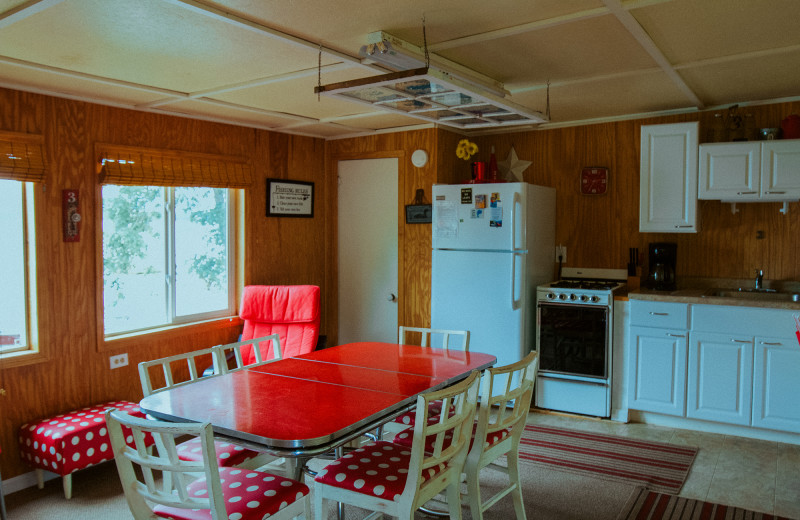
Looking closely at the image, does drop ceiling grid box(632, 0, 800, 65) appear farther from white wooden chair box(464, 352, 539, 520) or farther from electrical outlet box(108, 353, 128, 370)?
electrical outlet box(108, 353, 128, 370)

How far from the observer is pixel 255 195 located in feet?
15.8

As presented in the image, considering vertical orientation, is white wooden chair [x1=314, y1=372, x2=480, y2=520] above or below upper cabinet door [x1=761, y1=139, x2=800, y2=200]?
below

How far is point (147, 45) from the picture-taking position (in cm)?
266

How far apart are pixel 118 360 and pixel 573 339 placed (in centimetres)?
311

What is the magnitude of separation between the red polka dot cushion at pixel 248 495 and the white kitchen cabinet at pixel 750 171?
339 centimetres

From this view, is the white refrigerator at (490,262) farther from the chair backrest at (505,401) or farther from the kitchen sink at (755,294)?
the chair backrest at (505,401)

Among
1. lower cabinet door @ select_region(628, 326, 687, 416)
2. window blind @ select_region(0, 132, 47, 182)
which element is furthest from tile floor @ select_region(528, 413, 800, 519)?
window blind @ select_region(0, 132, 47, 182)

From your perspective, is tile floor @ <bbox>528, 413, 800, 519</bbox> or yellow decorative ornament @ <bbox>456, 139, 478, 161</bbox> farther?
yellow decorative ornament @ <bbox>456, 139, 478, 161</bbox>

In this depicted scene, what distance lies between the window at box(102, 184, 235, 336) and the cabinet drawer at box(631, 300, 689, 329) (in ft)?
9.87

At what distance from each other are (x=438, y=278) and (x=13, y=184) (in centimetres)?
284

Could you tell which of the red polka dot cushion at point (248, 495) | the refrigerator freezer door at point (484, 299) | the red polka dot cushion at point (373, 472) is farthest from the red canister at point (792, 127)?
the red polka dot cushion at point (248, 495)

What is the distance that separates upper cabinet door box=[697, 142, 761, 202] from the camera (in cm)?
396

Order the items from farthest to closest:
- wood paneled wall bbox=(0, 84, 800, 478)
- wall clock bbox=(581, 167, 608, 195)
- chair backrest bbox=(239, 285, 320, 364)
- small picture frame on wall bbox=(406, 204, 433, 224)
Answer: small picture frame on wall bbox=(406, 204, 433, 224) < wall clock bbox=(581, 167, 608, 195) < chair backrest bbox=(239, 285, 320, 364) < wood paneled wall bbox=(0, 84, 800, 478)

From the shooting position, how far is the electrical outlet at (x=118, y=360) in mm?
3873
